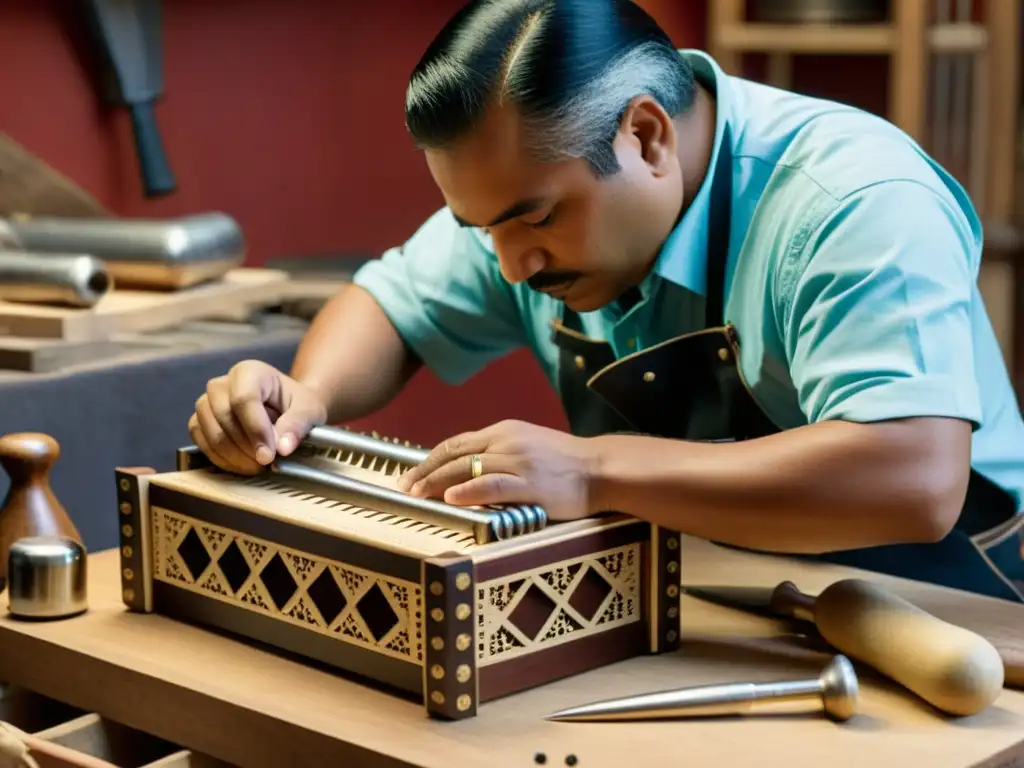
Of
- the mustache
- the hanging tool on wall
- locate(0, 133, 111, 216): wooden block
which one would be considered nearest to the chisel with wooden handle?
the mustache

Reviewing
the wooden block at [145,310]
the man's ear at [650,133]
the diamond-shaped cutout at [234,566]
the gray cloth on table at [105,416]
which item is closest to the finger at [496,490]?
the diamond-shaped cutout at [234,566]

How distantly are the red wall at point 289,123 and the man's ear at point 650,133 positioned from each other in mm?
1636

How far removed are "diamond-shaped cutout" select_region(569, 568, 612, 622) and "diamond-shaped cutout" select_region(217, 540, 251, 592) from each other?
31 cm

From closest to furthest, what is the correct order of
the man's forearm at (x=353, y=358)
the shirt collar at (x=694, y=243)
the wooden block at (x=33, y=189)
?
1. the shirt collar at (x=694, y=243)
2. the man's forearm at (x=353, y=358)
3. the wooden block at (x=33, y=189)

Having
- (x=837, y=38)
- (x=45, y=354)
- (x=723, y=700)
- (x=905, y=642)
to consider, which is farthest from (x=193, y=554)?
(x=837, y=38)

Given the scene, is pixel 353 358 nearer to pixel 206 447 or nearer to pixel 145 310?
pixel 206 447

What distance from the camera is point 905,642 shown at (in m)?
1.29

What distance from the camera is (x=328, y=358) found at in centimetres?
188

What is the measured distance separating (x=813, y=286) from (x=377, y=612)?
505mm

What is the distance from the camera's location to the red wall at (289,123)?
2.91 m

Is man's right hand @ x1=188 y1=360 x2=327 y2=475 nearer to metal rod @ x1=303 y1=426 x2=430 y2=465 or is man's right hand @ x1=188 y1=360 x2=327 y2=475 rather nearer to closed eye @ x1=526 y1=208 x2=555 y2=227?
metal rod @ x1=303 y1=426 x2=430 y2=465

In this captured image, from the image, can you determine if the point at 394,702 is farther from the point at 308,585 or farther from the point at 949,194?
the point at 949,194

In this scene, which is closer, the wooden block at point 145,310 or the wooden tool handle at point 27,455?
the wooden tool handle at point 27,455

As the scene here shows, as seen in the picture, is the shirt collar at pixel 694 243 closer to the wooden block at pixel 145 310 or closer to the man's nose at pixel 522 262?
the man's nose at pixel 522 262
